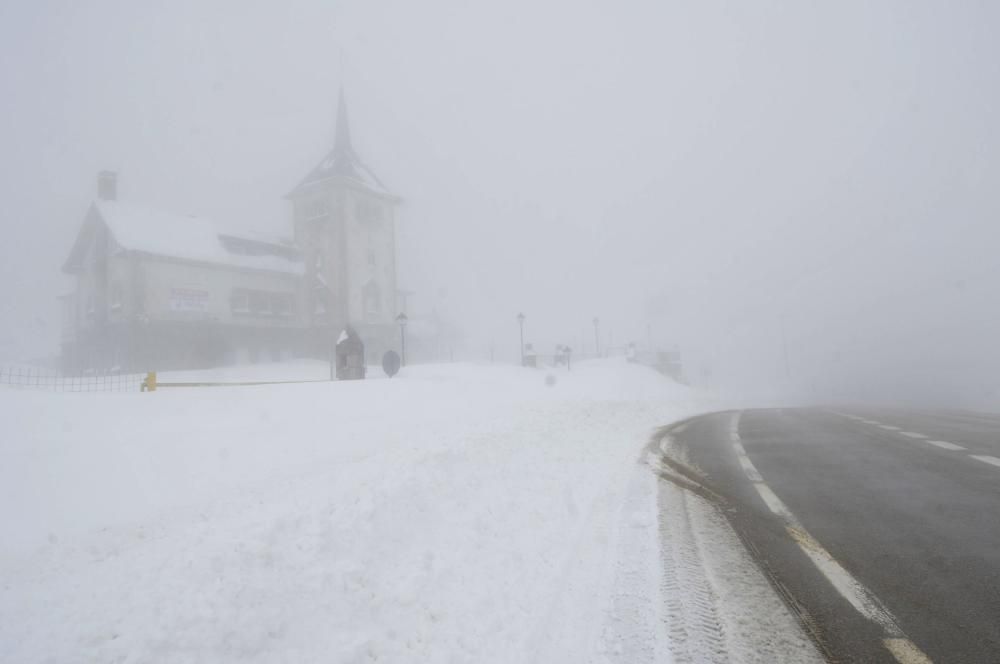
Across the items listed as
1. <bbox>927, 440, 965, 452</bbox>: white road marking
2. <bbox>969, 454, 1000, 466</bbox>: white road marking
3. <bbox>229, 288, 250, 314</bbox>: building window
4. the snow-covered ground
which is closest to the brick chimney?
<bbox>229, 288, 250, 314</bbox>: building window

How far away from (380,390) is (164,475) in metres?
6.62

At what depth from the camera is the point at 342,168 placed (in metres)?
42.7

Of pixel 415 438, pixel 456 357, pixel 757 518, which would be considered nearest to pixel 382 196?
pixel 456 357

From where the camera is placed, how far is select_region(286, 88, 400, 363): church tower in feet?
132

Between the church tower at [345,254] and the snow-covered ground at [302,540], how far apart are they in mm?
32985

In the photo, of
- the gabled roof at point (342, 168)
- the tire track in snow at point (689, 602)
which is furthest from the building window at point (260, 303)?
the tire track in snow at point (689, 602)

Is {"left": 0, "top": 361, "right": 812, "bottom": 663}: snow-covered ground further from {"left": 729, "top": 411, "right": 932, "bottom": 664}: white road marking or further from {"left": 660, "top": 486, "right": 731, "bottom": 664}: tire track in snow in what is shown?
{"left": 729, "top": 411, "right": 932, "bottom": 664}: white road marking

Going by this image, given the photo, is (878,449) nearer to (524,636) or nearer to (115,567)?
(524,636)

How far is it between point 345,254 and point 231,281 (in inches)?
319

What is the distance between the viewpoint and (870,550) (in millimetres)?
3965

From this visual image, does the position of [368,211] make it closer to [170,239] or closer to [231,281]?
[231,281]

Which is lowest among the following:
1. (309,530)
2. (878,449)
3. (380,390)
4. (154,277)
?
(878,449)

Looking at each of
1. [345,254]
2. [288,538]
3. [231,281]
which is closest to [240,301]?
[231,281]

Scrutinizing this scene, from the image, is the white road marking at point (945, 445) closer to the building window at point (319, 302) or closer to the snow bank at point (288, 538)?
the snow bank at point (288, 538)
